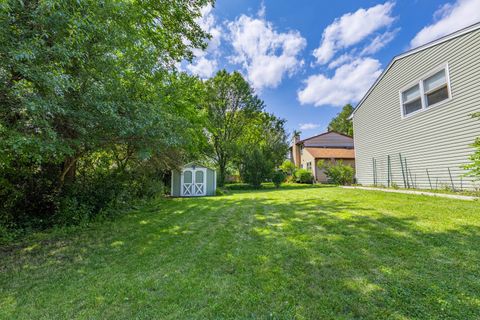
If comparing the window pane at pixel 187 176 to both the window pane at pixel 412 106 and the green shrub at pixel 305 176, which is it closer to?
the green shrub at pixel 305 176

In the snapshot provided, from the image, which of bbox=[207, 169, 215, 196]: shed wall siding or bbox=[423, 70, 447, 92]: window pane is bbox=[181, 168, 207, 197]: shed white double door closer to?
bbox=[207, 169, 215, 196]: shed wall siding

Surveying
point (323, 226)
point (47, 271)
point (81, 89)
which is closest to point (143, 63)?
point (81, 89)

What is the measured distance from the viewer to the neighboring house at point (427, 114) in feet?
22.5

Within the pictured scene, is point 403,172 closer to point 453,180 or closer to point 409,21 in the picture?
point 453,180

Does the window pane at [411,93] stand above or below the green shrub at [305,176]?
above

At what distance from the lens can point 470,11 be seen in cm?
699

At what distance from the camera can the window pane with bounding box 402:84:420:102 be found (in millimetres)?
8812

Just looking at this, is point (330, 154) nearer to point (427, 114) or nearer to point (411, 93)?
point (411, 93)

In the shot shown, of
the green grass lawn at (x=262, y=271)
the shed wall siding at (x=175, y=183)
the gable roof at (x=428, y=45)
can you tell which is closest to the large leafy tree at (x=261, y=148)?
the shed wall siding at (x=175, y=183)

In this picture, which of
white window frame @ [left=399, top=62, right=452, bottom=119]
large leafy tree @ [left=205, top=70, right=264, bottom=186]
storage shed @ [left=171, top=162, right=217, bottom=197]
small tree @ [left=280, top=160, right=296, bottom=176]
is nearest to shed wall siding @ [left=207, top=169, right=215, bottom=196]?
storage shed @ [left=171, top=162, right=217, bottom=197]

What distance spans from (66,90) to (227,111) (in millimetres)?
20178

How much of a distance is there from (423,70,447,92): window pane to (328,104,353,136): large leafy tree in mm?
29581

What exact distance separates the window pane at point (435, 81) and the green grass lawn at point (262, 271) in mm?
5420

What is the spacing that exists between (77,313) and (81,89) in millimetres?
3155
